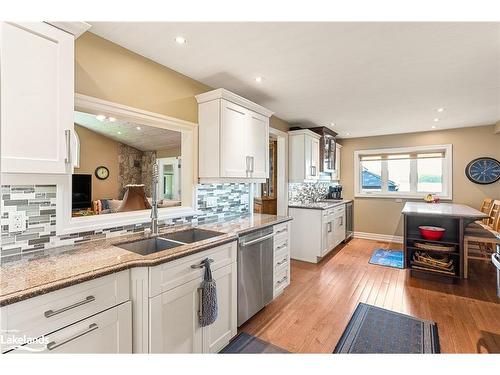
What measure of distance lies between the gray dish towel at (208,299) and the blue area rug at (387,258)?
3282mm

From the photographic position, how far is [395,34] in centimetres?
178

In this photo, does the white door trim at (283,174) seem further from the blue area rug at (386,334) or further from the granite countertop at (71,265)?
the granite countertop at (71,265)

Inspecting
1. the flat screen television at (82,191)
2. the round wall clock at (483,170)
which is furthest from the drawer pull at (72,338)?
the round wall clock at (483,170)

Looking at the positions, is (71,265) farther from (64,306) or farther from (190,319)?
(190,319)

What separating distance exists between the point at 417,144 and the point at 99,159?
19.6 feet

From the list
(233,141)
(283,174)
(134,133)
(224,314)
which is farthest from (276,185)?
(224,314)

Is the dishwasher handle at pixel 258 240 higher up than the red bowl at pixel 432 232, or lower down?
higher up

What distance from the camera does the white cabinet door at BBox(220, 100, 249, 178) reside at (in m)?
2.42

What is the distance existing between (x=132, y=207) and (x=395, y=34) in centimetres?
266

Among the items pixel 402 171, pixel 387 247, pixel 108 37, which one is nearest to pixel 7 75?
pixel 108 37

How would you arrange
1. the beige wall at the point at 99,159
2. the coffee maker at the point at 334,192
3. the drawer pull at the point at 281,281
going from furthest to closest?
1. the coffee maker at the point at 334,192
2. the beige wall at the point at 99,159
3. the drawer pull at the point at 281,281

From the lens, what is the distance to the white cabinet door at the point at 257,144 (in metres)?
2.76

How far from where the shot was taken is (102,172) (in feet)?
11.0

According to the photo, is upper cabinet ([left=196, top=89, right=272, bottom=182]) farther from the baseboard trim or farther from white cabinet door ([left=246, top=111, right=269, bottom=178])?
the baseboard trim
